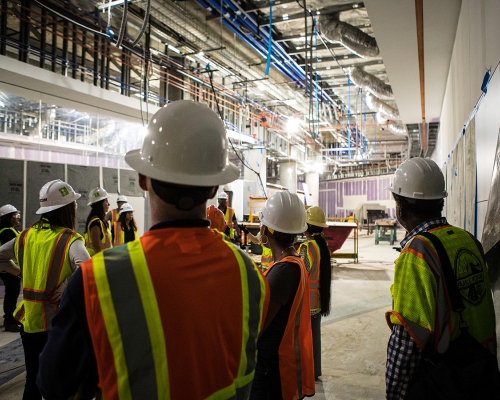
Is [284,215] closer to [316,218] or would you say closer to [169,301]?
[169,301]

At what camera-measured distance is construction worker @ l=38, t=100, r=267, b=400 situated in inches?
33.5

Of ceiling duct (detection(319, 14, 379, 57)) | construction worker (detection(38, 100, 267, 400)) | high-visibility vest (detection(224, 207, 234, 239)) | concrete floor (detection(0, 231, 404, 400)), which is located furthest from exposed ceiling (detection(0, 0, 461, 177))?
concrete floor (detection(0, 231, 404, 400))

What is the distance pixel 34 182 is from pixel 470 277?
24.6ft

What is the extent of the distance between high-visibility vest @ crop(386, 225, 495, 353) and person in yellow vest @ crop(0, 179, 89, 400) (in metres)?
1.88

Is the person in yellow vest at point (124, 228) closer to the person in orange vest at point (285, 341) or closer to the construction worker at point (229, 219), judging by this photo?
the construction worker at point (229, 219)

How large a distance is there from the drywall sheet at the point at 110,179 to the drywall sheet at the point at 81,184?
0.92ft

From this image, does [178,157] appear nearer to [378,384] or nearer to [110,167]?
[378,384]

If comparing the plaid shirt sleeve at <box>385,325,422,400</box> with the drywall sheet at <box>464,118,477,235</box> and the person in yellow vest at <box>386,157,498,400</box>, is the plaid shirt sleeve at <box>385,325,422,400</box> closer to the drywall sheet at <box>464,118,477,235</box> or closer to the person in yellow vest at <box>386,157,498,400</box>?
the person in yellow vest at <box>386,157,498,400</box>

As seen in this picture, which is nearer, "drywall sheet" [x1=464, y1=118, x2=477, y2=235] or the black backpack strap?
the black backpack strap

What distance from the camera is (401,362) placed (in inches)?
60.5

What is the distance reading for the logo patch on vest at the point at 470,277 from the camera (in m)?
1.56

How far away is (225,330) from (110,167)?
8.39 metres

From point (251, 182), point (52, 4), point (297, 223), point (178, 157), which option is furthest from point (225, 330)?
point (251, 182)

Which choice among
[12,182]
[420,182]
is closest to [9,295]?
[12,182]
